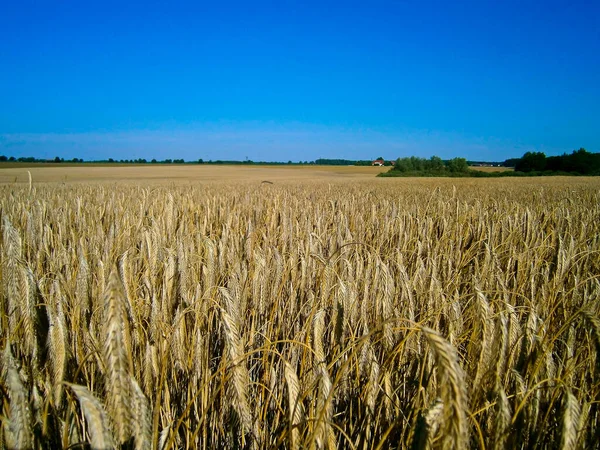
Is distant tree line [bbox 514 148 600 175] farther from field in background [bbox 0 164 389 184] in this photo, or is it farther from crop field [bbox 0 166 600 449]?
crop field [bbox 0 166 600 449]

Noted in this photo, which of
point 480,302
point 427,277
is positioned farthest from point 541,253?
point 480,302

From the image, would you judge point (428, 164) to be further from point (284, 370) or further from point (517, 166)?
point (284, 370)

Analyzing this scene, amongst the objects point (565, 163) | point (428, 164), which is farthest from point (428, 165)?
point (565, 163)

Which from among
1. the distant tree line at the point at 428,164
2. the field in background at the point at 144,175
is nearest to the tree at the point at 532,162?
the distant tree line at the point at 428,164

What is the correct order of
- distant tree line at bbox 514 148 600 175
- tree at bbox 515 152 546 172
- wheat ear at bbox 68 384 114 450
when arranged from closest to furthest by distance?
wheat ear at bbox 68 384 114 450
distant tree line at bbox 514 148 600 175
tree at bbox 515 152 546 172

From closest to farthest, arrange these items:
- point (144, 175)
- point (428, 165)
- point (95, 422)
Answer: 1. point (95, 422)
2. point (144, 175)
3. point (428, 165)

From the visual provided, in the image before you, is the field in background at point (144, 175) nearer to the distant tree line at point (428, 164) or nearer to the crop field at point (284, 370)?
the distant tree line at point (428, 164)

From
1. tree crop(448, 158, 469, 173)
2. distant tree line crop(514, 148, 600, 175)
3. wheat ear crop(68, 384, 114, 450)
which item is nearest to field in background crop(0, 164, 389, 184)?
tree crop(448, 158, 469, 173)

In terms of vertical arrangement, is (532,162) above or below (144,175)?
above

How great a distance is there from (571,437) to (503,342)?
8.1 inches

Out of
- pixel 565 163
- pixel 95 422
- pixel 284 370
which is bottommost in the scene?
pixel 284 370

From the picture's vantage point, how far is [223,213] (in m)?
4.01

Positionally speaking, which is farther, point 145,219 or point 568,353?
point 145,219

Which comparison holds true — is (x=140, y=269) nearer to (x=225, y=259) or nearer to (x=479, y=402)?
(x=225, y=259)
